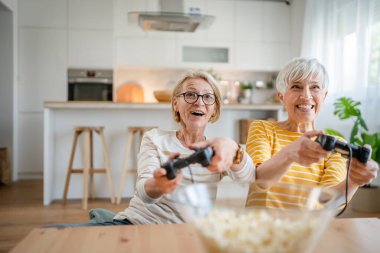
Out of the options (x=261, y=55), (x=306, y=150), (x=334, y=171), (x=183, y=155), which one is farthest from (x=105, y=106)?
(x=261, y=55)

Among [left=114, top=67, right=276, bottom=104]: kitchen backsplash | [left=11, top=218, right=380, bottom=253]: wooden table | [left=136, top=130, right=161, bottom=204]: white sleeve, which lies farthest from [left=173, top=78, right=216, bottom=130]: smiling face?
[left=114, top=67, right=276, bottom=104]: kitchen backsplash

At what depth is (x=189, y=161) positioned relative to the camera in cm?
73

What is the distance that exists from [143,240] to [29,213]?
2.57m

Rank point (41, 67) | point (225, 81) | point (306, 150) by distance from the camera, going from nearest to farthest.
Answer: point (306, 150) → point (41, 67) → point (225, 81)

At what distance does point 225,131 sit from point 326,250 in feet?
9.47

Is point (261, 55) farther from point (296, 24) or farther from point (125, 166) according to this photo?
point (125, 166)

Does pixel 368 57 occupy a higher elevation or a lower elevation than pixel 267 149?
higher

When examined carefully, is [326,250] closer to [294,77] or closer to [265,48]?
[294,77]

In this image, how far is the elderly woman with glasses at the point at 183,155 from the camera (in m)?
0.85

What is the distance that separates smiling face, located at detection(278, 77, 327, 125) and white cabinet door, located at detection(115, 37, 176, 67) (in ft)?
13.2

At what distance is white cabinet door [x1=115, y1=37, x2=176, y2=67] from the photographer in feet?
16.9

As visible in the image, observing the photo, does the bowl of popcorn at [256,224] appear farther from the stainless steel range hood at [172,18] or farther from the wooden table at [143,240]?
the stainless steel range hood at [172,18]

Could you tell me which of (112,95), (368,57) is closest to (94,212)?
(368,57)

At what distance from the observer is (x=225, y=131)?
11.8ft
